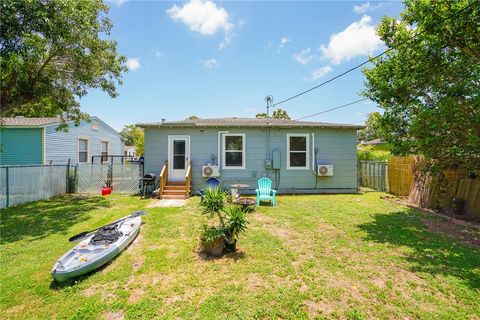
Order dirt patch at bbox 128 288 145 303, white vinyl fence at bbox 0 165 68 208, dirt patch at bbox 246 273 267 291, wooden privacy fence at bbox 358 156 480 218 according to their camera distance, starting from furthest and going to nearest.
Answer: white vinyl fence at bbox 0 165 68 208
wooden privacy fence at bbox 358 156 480 218
dirt patch at bbox 246 273 267 291
dirt patch at bbox 128 288 145 303

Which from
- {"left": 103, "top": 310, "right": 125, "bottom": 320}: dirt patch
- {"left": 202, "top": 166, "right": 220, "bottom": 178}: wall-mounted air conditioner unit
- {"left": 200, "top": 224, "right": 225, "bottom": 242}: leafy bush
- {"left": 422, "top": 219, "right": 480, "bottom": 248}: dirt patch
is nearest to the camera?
{"left": 103, "top": 310, "right": 125, "bottom": 320}: dirt patch

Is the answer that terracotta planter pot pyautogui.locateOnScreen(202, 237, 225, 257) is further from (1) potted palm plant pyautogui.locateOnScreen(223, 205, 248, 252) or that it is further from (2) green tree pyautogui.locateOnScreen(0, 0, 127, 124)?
(2) green tree pyautogui.locateOnScreen(0, 0, 127, 124)

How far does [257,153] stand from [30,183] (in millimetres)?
8373

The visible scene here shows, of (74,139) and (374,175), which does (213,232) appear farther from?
(74,139)

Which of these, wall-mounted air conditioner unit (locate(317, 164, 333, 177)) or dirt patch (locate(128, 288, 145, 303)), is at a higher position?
wall-mounted air conditioner unit (locate(317, 164, 333, 177))

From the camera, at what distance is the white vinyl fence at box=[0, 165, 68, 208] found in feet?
24.4

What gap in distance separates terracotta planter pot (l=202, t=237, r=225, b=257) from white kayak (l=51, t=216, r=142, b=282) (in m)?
1.49

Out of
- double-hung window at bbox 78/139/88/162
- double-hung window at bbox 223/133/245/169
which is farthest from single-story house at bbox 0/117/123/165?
double-hung window at bbox 223/133/245/169

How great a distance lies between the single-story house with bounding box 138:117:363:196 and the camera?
32.2 ft

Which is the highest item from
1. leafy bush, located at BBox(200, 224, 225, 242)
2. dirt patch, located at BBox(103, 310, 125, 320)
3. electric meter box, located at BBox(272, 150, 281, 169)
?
electric meter box, located at BBox(272, 150, 281, 169)

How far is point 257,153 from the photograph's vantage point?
1006cm

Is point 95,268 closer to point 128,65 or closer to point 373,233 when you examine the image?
point 373,233

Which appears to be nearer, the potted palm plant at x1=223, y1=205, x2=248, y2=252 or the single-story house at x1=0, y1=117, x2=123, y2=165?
the potted palm plant at x1=223, y1=205, x2=248, y2=252

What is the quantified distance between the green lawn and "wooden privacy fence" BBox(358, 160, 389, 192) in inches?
227
